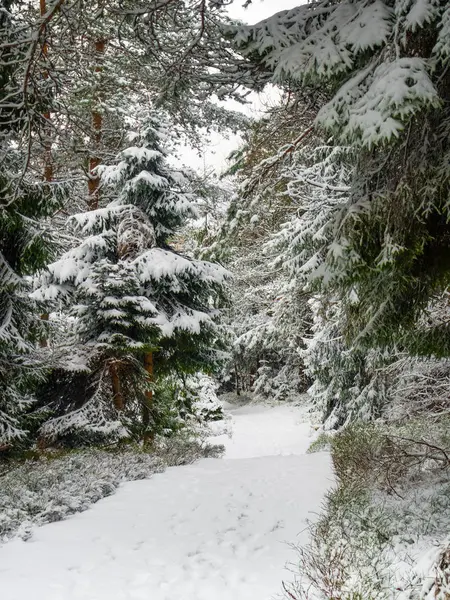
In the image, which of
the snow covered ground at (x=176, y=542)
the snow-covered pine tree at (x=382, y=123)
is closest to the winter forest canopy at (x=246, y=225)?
the snow-covered pine tree at (x=382, y=123)

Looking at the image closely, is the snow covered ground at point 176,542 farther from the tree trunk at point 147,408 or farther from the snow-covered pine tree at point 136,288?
the snow-covered pine tree at point 136,288

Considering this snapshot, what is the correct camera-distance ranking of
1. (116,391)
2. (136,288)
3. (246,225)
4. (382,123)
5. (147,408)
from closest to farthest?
(382,123) < (246,225) < (116,391) < (136,288) < (147,408)

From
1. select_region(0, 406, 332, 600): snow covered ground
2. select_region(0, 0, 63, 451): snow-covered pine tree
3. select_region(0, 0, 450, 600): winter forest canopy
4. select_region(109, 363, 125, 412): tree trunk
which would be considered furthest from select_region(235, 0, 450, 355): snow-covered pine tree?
select_region(109, 363, 125, 412): tree trunk

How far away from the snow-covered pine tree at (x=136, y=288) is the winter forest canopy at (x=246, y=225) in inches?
1.9

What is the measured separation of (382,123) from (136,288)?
6.77m

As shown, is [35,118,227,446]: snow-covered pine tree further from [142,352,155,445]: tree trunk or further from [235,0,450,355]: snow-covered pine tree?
[235,0,450,355]: snow-covered pine tree

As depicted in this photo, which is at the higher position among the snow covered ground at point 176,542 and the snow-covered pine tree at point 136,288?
the snow-covered pine tree at point 136,288

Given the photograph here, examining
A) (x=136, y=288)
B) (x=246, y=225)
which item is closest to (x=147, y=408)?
(x=136, y=288)

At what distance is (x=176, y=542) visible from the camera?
15.8ft

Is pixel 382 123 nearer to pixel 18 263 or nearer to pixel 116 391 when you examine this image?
pixel 18 263

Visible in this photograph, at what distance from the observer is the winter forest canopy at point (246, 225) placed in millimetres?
3336

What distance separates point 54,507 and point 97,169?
7.73m

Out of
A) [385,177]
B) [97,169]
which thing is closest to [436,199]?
[385,177]

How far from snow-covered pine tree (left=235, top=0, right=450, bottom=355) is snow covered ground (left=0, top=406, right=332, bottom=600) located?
91.3 inches
